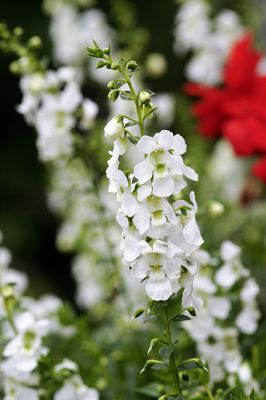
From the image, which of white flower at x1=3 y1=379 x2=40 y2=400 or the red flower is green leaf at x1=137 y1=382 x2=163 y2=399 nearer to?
white flower at x1=3 y1=379 x2=40 y2=400

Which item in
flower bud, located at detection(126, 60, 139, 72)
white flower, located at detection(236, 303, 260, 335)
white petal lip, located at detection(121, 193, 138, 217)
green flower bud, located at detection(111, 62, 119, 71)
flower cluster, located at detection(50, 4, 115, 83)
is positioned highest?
flower cluster, located at detection(50, 4, 115, 83)

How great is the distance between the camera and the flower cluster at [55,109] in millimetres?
828

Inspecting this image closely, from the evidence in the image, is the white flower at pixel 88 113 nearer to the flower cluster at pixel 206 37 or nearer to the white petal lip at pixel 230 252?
the white petal lip at pixel 230 252

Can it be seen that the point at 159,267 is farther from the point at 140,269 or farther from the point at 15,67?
the point at 15,67

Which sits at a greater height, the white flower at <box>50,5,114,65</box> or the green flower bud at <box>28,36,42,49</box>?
the white flower at <box>50,5,114,65</box>

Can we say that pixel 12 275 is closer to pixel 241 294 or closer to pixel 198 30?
pixel 241 294

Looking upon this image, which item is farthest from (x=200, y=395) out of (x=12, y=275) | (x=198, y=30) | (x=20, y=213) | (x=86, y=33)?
(x=20, y=213)

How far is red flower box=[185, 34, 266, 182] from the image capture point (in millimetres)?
926

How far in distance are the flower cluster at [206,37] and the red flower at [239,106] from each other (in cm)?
10

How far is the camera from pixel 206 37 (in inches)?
44.9

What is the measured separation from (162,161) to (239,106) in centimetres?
47

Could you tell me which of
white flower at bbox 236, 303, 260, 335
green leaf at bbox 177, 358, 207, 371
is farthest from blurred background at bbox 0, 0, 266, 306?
green leaf at bbox 177, 358, 207, 371

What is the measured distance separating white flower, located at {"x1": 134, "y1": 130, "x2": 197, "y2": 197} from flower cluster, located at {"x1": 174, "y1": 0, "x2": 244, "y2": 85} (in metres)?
0.62

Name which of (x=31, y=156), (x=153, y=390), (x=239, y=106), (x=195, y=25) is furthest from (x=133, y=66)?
(x=31, y=156)
